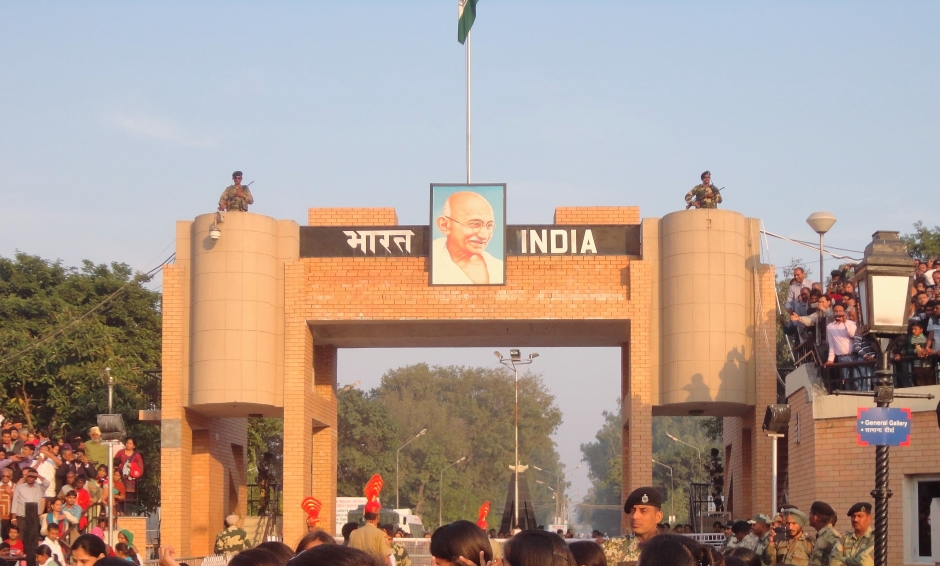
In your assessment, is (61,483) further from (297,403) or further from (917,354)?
(917,354)

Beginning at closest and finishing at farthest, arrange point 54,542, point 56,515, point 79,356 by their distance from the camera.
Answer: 1. point 54,542
2. point 56,515
3. point 79,356

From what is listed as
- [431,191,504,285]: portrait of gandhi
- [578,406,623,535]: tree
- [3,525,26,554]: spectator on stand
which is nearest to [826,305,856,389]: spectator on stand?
[431,191,504,285]: portrait of gandhi

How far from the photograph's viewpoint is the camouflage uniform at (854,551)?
10.5 m

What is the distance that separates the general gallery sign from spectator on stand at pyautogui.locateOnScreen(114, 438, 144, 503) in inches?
219

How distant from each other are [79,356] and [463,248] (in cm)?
1708

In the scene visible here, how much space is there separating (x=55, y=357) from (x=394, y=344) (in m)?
13.5

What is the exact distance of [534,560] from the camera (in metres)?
4.73

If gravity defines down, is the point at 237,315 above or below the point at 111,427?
above

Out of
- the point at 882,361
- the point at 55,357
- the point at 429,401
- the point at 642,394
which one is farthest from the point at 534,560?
the point at 429,401

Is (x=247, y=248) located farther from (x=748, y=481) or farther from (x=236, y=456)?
(x=748, y=481)

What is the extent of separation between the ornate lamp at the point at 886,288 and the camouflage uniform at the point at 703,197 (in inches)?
586

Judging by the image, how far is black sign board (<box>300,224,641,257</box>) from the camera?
25031 millimetres

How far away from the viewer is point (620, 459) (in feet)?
355

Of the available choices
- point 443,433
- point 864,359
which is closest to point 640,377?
point 864,359
